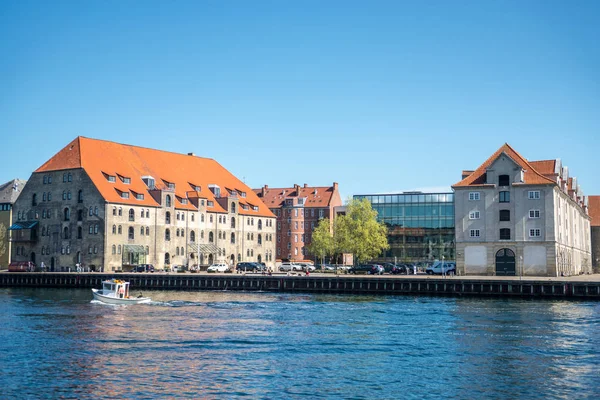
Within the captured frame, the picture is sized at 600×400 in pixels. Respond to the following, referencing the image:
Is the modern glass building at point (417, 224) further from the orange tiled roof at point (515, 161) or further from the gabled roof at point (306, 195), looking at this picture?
the orange tiled roof at point (515, 161)

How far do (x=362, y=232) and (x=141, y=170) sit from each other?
134 ft

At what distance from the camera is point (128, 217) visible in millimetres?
121812

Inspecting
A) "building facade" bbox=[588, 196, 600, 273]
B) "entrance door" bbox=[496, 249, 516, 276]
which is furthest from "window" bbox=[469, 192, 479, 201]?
"building facade" bbox=[588, 196, 600, 273]

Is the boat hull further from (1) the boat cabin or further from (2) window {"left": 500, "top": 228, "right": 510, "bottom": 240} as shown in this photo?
(2) window {"left": 500, "top": 228, "right": 510, "bottom": 240}

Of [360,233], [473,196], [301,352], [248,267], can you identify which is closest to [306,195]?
[360,233]

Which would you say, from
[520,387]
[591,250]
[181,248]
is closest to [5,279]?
[181,248]

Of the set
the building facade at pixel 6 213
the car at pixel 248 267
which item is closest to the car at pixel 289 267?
the car at pixel 248 267

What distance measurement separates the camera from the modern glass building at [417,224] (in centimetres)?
15000

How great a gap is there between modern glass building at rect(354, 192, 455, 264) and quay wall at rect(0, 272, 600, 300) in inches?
1985

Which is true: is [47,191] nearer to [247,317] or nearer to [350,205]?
[350,205]

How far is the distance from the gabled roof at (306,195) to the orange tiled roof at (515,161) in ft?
239

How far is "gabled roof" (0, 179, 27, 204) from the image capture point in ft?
468

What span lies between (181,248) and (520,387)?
329 feet

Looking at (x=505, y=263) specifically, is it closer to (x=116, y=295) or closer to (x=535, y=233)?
(x=535, y=233)
